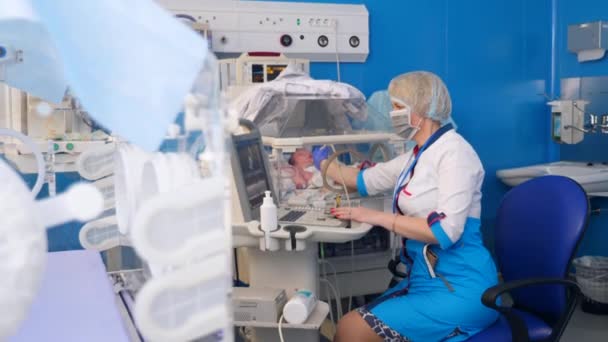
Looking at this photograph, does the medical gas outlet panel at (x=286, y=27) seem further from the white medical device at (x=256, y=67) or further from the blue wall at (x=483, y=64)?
the white medical device at (x=256, y=67)

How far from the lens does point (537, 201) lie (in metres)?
1.96

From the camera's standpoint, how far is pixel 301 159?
244cm

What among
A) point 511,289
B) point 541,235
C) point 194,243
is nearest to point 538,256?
point 541,235

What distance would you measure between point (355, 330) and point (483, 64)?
252 centimetres

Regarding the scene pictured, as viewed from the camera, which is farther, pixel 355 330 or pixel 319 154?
pixel 319 154

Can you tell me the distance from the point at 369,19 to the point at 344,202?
5.32ft

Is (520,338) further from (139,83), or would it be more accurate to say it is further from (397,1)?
(397,1)

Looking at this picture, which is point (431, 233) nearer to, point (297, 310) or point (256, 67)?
point (297, 310)

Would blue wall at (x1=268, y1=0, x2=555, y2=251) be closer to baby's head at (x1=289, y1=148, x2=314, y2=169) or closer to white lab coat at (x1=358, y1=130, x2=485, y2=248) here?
baby's head at (x1=289, y1=148, x2=314, y2=169)

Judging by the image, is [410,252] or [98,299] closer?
[98,299]

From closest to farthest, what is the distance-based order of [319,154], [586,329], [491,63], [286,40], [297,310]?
1. [297,310]
2. [319,154]
3. [586,329]
4. [286,40]
5. [491,63]

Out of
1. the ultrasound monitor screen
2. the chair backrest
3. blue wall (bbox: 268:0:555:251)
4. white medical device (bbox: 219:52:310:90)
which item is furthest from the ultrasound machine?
blue wall (bbox: 268:0:555:251)

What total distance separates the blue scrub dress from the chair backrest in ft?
0.29

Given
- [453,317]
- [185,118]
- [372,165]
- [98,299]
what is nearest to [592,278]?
[372,165]
